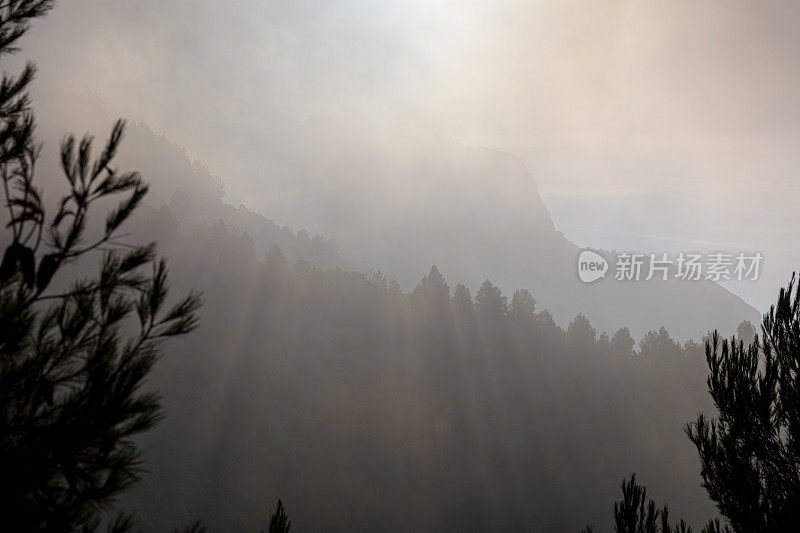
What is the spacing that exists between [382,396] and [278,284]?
22881 millimetres

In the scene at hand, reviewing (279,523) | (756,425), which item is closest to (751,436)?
(756,425)

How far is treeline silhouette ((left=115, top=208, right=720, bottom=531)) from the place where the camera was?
48438 mm

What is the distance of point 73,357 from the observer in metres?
2.26

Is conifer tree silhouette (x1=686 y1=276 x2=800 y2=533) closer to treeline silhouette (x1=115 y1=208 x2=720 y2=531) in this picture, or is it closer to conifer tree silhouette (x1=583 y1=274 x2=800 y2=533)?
conifer tree silhouette (x1=583 y1=274 x2=800 y2=533)

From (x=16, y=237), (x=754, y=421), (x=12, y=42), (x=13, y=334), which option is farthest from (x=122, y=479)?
(x=754, y=421)

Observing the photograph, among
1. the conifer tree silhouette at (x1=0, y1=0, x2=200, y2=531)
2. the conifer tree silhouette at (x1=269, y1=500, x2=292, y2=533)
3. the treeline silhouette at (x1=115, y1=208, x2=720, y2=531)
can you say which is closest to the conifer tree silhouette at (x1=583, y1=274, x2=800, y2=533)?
the conifer tree silhouette at (x1=269, y1=500, x2=292, y2=533)

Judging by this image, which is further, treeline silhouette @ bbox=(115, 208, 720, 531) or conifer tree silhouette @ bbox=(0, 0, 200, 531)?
treeline silhouette @ bbox=(115, 208, 720, 531)

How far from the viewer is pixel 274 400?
53719 mm

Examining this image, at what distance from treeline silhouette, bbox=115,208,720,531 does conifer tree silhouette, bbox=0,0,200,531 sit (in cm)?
5315

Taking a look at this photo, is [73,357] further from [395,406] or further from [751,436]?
[395,406]

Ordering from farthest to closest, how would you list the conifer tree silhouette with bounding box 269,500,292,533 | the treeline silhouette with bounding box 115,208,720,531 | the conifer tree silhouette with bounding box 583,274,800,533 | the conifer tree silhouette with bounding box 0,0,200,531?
1. the treeline silhouette with bounding box 115,208,720,531
2. the conifer tree silhouette with bounding box 583,274,800,533
3. the conifer tree silhouette with bounding box 269,500,292,533
4. the conifer tree silhouette with bounding box 0,0,200,531

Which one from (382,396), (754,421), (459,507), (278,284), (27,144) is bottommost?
(459,507)

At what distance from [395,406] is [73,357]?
5558 centimetres

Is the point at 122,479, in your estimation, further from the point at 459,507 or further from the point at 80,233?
the point at 459,507
